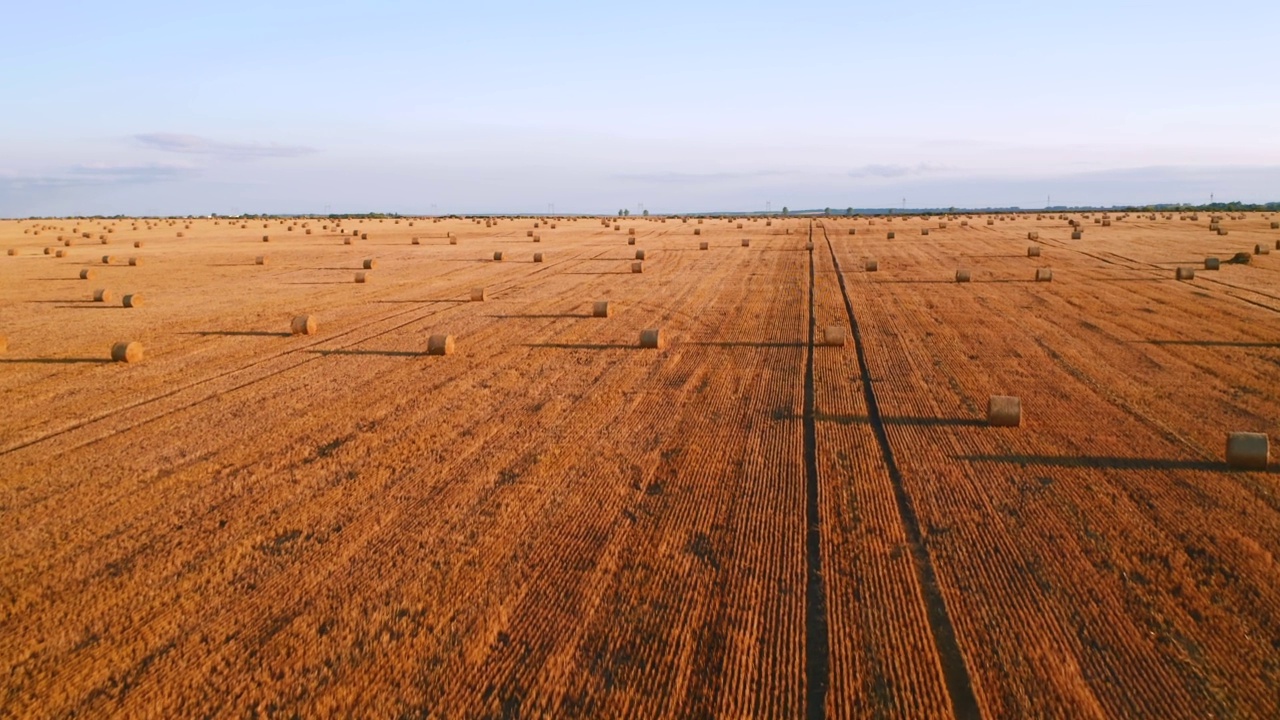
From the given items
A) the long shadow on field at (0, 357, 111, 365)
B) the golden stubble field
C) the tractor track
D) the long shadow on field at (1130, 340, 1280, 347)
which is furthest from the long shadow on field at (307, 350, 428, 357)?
the long shadow on field at (1130, 340, 1280, 347)

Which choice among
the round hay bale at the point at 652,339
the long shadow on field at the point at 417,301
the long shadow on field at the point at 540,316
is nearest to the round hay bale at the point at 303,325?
the long shadow on field at the point at 540,316

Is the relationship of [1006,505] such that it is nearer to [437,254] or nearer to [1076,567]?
[1076,567]

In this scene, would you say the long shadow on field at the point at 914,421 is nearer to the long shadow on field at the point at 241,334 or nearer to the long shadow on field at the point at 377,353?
the long shadow on field at the point at 377,353

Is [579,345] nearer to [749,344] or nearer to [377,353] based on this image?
[749,344]

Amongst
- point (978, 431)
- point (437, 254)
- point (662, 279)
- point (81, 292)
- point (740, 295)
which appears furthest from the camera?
point (437, 254)

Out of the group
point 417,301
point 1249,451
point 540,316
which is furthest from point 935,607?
point 417,301

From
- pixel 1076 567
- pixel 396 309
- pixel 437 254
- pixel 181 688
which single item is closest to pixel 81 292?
pixel 396 309
